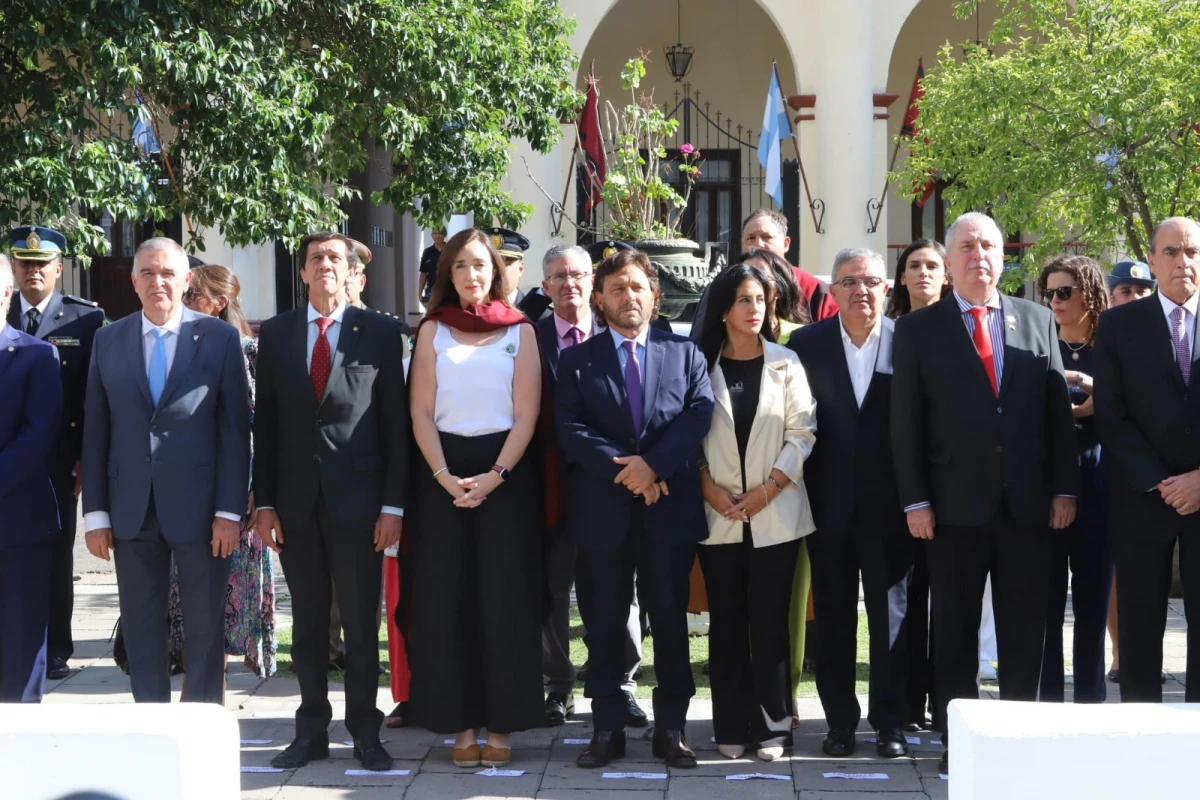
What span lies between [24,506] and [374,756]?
1.69 meters

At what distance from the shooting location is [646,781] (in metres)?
5.34

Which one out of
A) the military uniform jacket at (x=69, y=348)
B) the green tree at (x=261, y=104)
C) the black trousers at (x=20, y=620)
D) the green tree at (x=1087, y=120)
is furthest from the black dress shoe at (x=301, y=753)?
the green tree at (x=1087, y=120)

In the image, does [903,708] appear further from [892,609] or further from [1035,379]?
[1035,379]

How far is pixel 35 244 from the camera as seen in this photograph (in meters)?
6.81

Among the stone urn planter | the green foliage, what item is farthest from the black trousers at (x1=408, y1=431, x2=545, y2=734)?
the green foliage

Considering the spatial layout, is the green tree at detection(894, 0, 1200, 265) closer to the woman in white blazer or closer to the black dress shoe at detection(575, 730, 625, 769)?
the woman in white blazer

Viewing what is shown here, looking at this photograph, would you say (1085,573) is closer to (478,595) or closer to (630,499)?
(630,499)

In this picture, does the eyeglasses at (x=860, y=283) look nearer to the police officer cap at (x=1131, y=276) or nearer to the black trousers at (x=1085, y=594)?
the black trousers at (x=1085, y=594)

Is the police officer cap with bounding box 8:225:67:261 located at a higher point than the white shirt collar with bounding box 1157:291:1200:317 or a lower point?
higher

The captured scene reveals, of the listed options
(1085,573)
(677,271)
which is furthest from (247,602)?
(677,271)

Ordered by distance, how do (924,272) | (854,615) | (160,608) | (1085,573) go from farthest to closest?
(924,272) → (1085,573) → (854,615) → (160,608)

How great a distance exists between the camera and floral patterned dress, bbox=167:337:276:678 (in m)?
6.38

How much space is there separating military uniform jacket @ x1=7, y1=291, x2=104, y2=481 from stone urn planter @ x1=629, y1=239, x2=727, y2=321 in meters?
3.83

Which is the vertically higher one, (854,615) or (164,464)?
(164,464)
